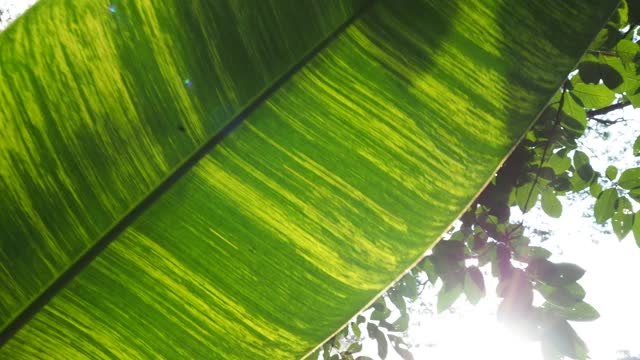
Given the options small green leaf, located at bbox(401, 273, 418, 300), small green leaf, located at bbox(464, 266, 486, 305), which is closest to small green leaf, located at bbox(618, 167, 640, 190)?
small green leaf, located at bbox(464, 266, 486, 305)

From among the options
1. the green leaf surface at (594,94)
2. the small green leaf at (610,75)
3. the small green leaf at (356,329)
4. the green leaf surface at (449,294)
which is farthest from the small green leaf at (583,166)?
the small green leaf at (356,329)

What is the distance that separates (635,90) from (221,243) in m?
1.77

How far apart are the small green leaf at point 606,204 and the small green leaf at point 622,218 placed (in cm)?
2

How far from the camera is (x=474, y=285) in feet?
5.67

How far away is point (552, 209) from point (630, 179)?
27 cm

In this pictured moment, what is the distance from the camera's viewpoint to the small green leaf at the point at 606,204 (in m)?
1.76

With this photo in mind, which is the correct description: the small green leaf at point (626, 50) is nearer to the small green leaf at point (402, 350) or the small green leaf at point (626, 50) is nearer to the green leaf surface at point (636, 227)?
the green leaf surface at point (636, 227)

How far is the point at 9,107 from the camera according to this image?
44 centimetres

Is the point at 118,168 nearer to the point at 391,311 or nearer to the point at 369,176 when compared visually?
the point at 369,176

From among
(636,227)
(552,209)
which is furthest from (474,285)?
(636,227)

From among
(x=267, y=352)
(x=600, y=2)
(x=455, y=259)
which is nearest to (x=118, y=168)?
(x=267, y=352)

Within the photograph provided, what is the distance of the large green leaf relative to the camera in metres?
0.45

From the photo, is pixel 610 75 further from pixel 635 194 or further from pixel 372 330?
pixel 372 330

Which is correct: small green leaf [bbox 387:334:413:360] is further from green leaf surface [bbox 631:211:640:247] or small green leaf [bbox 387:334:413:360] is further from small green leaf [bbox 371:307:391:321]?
green leaf surface [bbox 631:211:640:247]
